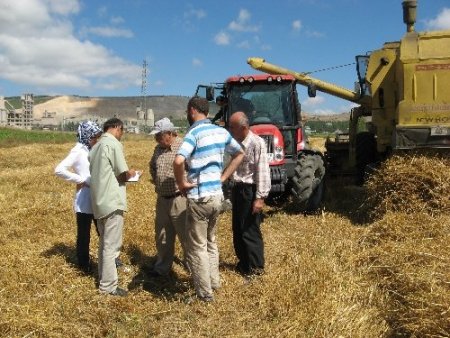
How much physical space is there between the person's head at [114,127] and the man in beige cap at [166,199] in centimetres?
33

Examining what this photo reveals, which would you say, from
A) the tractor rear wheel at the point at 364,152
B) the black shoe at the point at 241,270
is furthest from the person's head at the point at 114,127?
the tractor rear wheel at the point at 364,152

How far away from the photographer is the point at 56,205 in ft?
27.2

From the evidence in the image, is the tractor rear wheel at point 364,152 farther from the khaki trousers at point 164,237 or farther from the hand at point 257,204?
the khaki trousers at point 164,237

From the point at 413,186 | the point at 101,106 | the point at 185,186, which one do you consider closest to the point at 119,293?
the point at 185,186

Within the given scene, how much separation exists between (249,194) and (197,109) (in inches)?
50.8

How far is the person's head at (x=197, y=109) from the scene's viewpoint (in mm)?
4352

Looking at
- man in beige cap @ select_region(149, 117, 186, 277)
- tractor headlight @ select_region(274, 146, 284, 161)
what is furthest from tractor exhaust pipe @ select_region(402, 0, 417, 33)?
man in beige cap @ select_region(149, 117, 186, 277)

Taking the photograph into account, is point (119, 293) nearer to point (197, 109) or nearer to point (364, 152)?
point (197, 109)

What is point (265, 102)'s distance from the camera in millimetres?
8336

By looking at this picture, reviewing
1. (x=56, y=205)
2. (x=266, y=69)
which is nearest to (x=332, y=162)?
(x=266, y=69)

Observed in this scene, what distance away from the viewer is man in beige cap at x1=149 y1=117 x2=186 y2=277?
491 centimetres

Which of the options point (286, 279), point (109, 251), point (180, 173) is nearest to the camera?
point (180, 173)

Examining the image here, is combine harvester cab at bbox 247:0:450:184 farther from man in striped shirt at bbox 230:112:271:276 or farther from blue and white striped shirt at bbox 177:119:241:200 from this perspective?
blue and white striped shirt at bbox 177:119:241:200

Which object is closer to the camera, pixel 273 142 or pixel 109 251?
pixel 109 251
